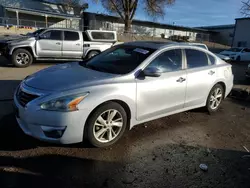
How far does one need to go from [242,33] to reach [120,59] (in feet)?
126

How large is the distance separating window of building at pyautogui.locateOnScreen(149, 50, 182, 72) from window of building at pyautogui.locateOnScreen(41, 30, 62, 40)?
797 cm

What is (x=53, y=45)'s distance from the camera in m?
10.9

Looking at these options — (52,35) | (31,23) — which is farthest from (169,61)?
(31,23)

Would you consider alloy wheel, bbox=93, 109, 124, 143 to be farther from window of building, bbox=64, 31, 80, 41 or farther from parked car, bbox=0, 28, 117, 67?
window of building, bbox=64, 31, 80, 41

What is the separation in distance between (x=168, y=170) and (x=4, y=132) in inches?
105

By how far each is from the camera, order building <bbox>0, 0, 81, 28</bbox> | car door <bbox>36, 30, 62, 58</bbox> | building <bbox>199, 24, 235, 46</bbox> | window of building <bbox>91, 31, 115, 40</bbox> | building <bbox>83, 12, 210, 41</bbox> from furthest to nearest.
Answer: building <bbox>199, 24, 235, 46</bbox>
building <bbox>83, 12, 210, 41</bbox>
building <bbox>0, 0, 81, 28</bbox>
window of building <bbox>91, 31, 115, 40</bbox>
car door <bbox>36, 30, 62, 58</bbox>

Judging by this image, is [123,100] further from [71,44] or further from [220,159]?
[71,44]

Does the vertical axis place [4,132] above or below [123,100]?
below

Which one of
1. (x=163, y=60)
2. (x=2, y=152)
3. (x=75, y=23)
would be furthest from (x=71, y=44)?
(x=75, y=23)

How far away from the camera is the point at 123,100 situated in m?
3.57

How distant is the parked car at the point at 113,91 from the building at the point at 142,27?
85.9ft

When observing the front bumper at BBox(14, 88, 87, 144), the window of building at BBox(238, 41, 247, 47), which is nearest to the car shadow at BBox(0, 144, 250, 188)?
the front bumper at BBox(14, 88, 87, 144)

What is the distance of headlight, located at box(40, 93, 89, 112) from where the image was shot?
10.1 feet

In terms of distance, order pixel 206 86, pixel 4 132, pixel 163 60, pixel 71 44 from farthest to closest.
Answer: pixel 71 44
pixel 206 86
pixel 163 60
pixel 4 132
